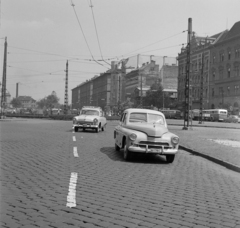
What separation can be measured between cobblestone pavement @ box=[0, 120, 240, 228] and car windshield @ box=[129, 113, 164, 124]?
1747mm

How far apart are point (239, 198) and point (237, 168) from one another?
3874 millimetres

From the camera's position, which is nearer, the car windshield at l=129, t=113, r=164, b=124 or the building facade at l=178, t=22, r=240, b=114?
the car windshield at l=129, t=113, r=164, b=124

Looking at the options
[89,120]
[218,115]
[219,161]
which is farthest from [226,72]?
[219,161]

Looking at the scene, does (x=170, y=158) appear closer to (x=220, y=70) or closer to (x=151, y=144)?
(x=151, y=144)

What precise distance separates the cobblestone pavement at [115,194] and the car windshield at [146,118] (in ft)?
5.73

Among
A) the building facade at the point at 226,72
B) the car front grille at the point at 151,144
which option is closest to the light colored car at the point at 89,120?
the car front grille at the point at 151,144

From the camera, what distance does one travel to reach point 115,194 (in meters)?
6.35

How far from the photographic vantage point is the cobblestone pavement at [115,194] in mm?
4898

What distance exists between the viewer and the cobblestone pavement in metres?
4.90

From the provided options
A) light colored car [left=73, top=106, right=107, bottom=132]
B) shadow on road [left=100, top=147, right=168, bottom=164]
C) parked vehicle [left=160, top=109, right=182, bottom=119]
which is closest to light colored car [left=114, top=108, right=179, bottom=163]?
shadow on road [left=100, top=147, right=168, bottom=164]

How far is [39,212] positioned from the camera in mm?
5066

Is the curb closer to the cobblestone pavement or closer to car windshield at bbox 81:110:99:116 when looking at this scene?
the cobblestone pavement

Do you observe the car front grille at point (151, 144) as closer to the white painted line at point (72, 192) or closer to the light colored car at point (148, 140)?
the light colored car at point (148, 140)

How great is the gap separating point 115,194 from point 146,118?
5986mm
